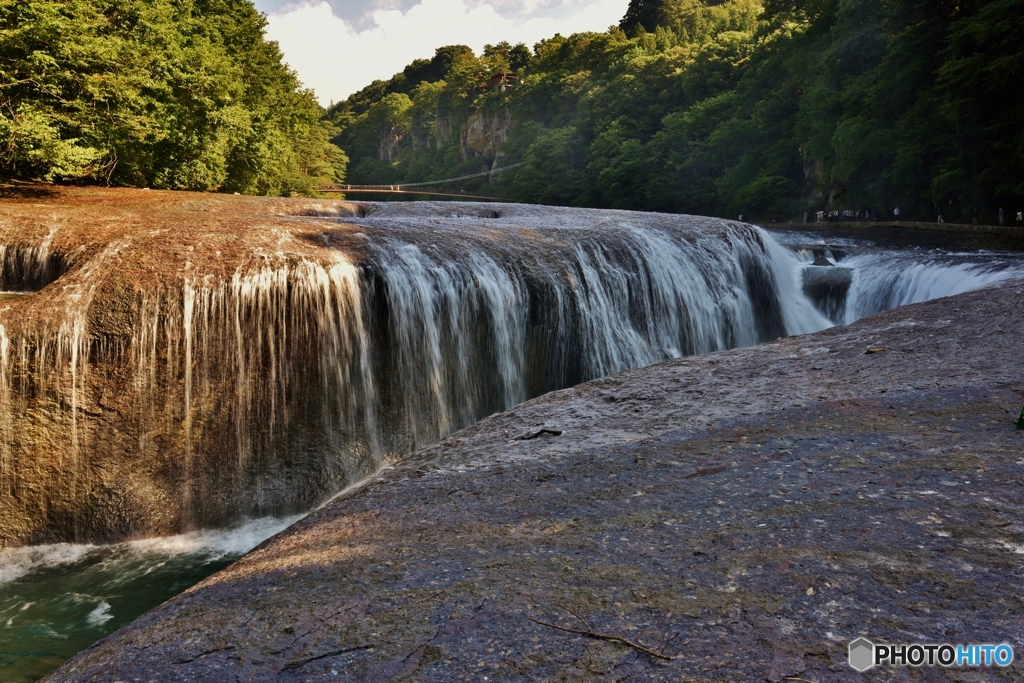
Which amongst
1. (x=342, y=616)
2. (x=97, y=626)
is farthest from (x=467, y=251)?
(x=342, y=616)

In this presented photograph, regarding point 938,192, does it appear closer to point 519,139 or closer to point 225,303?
point 225,303

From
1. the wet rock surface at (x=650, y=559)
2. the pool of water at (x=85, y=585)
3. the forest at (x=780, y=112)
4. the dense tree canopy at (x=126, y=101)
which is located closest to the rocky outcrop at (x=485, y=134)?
the forest at (x=780, y=112)

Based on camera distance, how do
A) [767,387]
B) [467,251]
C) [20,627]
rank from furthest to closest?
1. [467,251]
2. [767,387]
3. [20,627]

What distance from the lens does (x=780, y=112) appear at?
41188mm

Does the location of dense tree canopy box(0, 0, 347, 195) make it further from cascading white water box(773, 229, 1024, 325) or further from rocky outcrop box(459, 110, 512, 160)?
rocky outcrop box(459, 110, 512, 160)

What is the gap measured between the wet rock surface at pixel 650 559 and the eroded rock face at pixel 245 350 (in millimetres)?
3349

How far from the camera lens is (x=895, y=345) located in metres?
8.38

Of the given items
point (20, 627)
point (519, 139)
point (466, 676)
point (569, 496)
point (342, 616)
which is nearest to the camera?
point (466, 676)

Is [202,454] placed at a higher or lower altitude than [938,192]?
lower

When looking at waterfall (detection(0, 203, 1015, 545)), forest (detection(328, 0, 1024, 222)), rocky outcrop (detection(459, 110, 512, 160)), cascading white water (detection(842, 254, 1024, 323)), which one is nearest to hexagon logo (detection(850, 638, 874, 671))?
waterfall (detection(0, 203, 1015, 545))

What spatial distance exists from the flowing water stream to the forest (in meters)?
17.4

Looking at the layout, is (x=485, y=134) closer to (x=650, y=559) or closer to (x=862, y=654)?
(x=650, y=559)

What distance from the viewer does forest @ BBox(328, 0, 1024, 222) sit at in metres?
23.9

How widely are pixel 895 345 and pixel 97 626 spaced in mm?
8794
